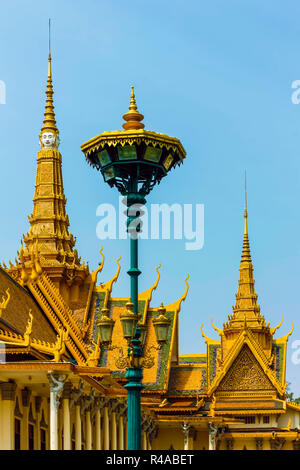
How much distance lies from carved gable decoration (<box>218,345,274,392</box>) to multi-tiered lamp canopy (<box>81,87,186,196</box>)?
102 ft

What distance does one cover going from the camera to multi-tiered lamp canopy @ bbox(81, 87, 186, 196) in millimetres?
20688

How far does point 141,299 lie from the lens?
49781 millimetres

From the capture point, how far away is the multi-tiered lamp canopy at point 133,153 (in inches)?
814

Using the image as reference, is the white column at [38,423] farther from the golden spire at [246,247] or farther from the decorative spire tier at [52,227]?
the golden spire at [246,247]

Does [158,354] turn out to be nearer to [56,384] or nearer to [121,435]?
[121,435]

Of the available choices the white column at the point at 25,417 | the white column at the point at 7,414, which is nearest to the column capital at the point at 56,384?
the white column at the point at 7,414

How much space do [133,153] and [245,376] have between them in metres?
32.4

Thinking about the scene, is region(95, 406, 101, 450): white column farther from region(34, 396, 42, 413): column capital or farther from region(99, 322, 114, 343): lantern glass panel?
region(99, 322, 114, 343): lantern glass panel

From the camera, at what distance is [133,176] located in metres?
21.0

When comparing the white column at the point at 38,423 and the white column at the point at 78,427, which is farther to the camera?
the white column at the point at 78,427

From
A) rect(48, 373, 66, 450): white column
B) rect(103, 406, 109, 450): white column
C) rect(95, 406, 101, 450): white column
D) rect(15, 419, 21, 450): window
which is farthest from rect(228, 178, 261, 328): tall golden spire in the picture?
rect(48, 373, 66, 450): white column

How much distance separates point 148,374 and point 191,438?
11.2 feet
